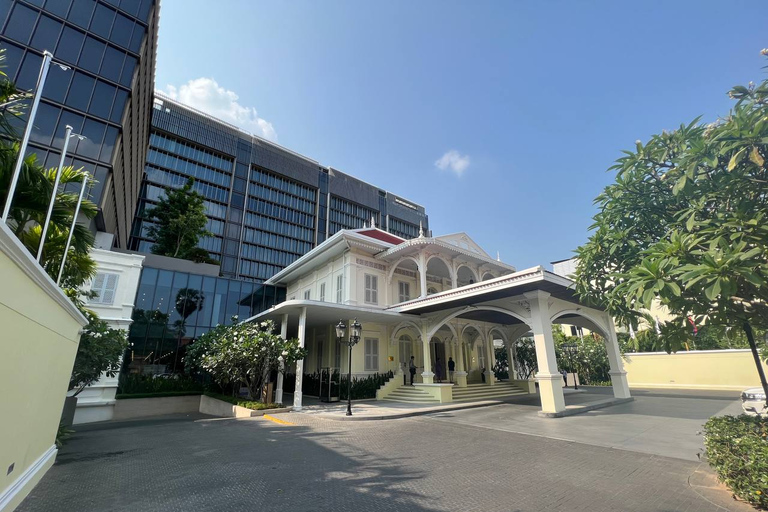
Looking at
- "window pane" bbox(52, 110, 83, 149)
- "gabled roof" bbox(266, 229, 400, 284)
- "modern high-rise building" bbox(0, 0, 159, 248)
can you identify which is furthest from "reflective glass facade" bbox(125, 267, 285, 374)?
"window pane" bbox(52, 110, 83, 149)

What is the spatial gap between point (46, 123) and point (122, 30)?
765cm

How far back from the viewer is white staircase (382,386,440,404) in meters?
14.5

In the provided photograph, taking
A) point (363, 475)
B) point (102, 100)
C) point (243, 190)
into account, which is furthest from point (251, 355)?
point (243, 190)

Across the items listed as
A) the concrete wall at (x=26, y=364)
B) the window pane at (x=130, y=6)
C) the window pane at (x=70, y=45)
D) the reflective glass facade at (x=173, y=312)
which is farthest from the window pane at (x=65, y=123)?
the concrete wall at (x=26, y=364)

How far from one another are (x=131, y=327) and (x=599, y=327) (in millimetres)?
23260

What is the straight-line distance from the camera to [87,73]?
18.5 metres

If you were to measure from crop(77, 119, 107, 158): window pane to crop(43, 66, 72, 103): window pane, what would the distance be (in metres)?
1.61

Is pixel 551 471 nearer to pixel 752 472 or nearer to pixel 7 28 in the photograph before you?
pixel 752 472

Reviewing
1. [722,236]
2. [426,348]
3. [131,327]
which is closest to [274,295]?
[131,327]

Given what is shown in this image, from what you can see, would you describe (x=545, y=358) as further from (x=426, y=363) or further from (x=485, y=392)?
(x=485, y=392)

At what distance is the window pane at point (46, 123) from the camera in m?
16.8

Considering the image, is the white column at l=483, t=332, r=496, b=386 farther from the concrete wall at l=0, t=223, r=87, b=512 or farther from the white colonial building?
the concrete wall at l=0, t=223, r=87, b=512

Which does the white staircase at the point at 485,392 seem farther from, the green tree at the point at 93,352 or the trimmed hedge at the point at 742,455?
the green tree at the point at 93,352

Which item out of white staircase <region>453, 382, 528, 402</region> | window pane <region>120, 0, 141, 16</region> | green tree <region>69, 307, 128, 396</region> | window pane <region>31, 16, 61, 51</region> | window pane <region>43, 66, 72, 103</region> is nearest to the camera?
green tree <region>69, 307, 128, 396</region>
